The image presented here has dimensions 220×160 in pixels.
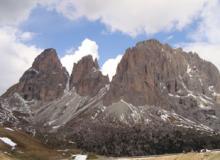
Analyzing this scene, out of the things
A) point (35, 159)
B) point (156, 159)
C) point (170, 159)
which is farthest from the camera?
point (35, 159)

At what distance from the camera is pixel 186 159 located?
10975cm

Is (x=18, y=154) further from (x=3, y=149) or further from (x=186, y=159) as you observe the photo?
(x=186, y=159)

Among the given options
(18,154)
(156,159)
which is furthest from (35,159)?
(156,159)

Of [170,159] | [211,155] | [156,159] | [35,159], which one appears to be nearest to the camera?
[211,155]

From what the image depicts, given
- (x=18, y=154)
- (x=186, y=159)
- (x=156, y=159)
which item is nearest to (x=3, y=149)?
(x=18, y=154)

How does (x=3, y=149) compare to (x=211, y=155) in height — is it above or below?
above

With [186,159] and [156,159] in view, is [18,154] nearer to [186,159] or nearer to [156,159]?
[156,159]

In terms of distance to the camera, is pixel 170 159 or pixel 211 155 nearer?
pixel 211 155

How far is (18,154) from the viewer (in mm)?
197250

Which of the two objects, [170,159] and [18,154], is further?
[18,154]

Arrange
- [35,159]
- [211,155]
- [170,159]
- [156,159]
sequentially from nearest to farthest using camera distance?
[211,155] < [170,159] < [156,159] < [35,159]

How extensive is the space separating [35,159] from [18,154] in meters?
A: 7.74

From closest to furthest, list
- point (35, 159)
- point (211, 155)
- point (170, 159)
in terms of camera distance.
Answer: point (211, 155), point (170, 159), point (35, 159)

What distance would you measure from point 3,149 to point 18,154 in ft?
25.0
